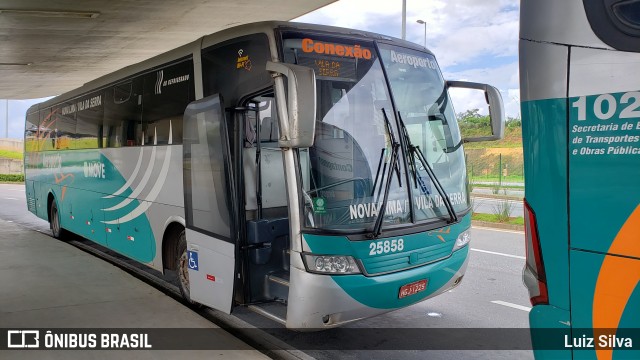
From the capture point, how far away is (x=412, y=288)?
5.42m

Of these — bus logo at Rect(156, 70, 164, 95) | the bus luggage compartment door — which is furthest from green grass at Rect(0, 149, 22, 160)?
the bus luggage compartment door

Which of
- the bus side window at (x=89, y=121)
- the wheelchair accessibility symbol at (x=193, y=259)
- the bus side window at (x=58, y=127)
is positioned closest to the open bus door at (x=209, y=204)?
the wheelchair accessibility symbol at (x=193, y=259)

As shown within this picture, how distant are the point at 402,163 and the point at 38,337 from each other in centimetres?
417

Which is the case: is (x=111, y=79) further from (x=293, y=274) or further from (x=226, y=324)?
(x=293, y=274)

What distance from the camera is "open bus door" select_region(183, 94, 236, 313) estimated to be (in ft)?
18.9

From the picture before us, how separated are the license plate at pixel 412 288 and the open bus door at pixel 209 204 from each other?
69.2 inches

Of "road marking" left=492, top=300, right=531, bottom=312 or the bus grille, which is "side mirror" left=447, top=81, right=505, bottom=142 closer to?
the bus grille

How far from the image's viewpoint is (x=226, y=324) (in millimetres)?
6637

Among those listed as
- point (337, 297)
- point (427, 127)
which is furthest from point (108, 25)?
point (337, 297)

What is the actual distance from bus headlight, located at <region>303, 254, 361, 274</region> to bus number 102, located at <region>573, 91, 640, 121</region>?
103 inches

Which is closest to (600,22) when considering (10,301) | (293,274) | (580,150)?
(580,150)

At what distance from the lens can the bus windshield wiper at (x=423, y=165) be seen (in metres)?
5.46

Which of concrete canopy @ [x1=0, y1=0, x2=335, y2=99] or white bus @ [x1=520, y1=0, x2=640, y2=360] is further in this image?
concrete canopy @ [x1=0, y1=0, x2=335, y2=99]

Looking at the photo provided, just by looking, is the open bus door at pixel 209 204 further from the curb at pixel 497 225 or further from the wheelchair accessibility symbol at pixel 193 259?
the curb at pixel 497 225
